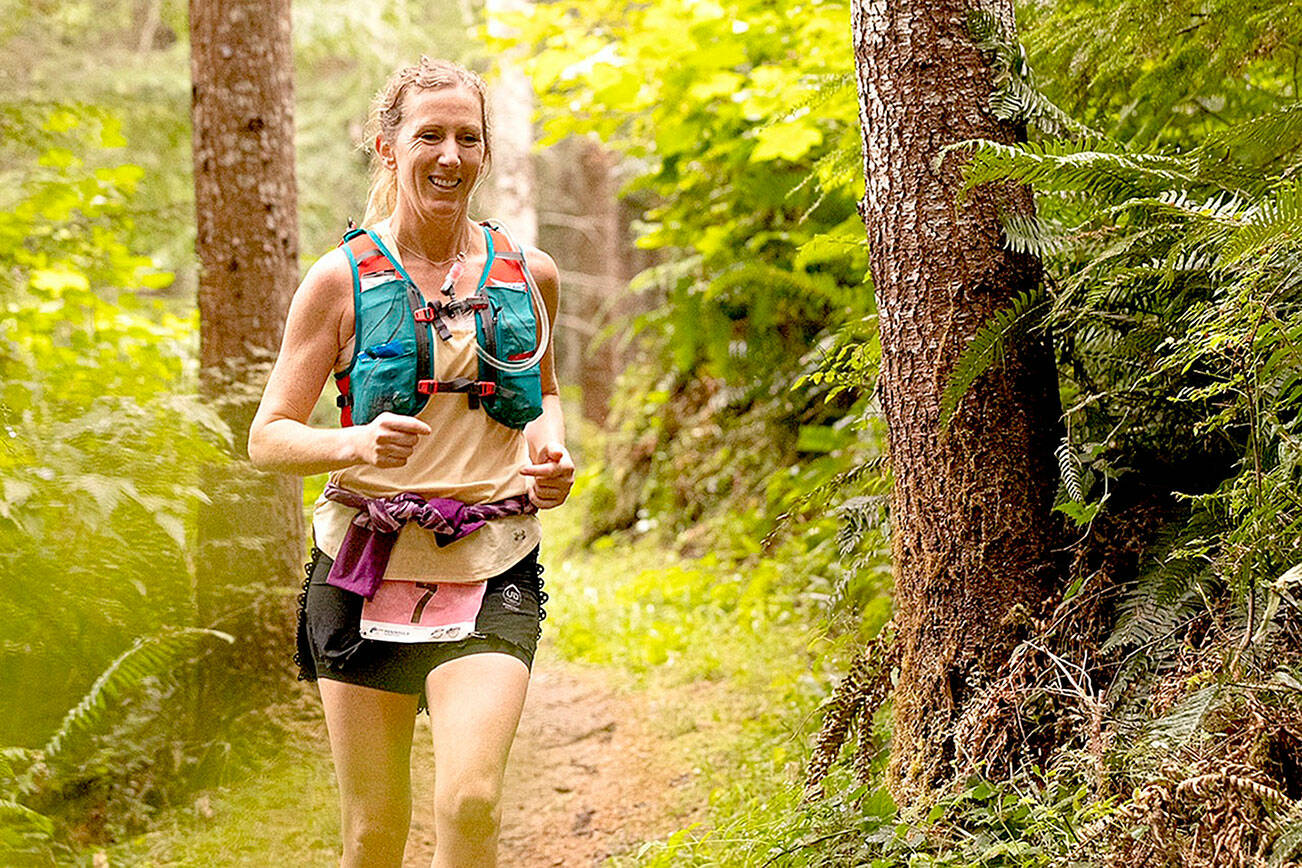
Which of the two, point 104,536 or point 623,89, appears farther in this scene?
point 623,89

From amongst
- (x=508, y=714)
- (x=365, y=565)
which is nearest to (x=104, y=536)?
(x=365, y=565)

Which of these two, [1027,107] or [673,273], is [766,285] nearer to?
[673,273]

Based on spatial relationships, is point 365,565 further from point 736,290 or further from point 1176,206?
point 736,290

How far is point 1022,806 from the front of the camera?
117 inches

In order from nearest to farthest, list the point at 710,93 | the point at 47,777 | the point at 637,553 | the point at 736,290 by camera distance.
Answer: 1. the point at 47,777
2. the point at 710,93
3. the point at 736,290
4. the point at 637,553

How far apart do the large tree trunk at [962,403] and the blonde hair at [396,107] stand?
4.01 feet

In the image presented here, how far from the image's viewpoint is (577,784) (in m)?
5.61

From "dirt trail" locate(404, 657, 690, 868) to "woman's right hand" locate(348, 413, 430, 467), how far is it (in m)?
2.55

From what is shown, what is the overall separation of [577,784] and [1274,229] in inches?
163

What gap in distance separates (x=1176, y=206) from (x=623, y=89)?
207 inches

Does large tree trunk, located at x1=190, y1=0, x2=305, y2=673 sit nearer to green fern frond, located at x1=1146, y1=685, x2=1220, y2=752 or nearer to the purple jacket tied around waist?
the purple jacket tied around waist

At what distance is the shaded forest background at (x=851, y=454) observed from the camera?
2.70 m

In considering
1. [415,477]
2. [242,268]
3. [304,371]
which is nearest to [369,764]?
[415,477]

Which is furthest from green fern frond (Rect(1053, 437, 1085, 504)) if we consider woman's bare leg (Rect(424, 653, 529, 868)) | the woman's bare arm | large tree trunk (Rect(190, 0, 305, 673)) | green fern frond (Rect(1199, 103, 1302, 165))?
large tree trunk (Rect(190, 0, 305, 673))
